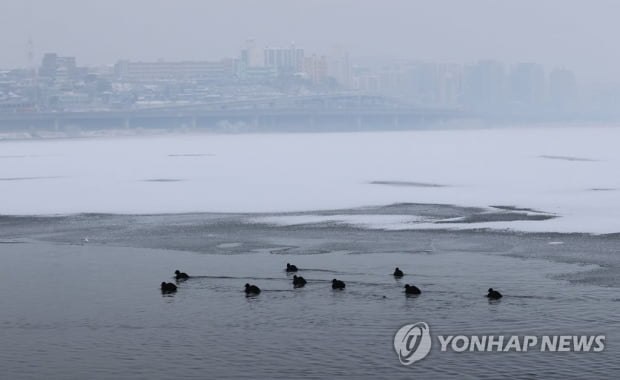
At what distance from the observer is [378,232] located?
3253cm

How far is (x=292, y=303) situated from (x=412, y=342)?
4162 millimetres

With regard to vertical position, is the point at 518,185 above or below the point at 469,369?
above

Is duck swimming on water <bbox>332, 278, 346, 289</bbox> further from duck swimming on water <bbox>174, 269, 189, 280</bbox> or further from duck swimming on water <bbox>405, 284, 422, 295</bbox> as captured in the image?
duck swimming on water <bbox>174, 269, 189, 280</bbox>

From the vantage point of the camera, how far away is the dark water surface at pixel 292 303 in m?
16.7

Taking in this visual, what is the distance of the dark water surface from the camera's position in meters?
16.7

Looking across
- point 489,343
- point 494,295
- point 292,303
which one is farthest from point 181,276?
point 489,343

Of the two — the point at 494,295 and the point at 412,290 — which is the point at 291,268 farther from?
the point at 494,295

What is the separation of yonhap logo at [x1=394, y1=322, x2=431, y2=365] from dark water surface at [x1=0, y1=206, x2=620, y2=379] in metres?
0.15

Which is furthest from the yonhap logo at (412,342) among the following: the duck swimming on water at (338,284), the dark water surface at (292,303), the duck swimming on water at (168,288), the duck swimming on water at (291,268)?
the duck swimming on water at (291,268)

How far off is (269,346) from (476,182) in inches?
1348

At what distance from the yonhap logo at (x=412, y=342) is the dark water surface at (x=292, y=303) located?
5.9 inches

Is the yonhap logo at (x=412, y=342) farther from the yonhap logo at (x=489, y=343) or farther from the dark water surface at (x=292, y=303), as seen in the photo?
the dark water surface at (x=292, y=303)

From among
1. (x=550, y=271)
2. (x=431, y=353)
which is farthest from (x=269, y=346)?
(x=550, y=271)

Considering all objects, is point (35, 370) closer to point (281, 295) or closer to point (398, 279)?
point (281, 295)
